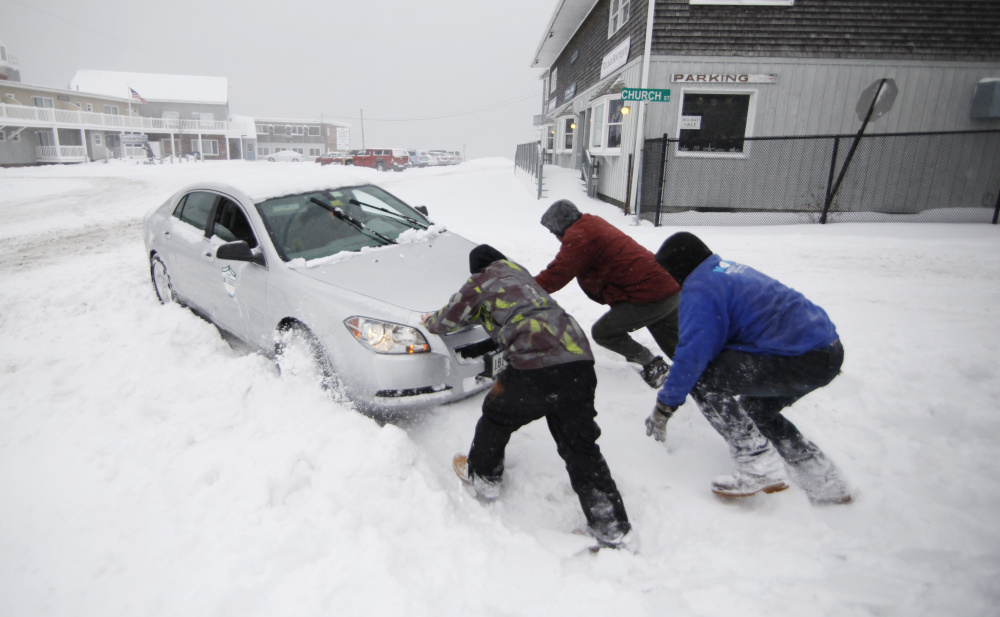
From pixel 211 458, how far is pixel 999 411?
16.3ft

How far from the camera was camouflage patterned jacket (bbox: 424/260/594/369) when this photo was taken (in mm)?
2508

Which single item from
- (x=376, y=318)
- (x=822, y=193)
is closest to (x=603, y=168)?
(x=822, y=193)

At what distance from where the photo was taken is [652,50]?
432 inches

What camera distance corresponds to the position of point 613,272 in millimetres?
3719

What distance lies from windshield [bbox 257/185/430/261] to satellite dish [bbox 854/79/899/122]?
35.4ft

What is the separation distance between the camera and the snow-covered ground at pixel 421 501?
85.7 inches

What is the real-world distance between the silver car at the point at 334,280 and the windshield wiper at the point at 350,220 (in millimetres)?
12

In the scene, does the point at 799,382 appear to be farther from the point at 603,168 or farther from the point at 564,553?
the point at 603,168

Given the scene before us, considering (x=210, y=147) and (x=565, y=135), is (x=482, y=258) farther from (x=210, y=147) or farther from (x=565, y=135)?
(x=210, y=147)

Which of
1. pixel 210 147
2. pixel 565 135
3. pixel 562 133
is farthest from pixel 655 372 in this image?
pixel 210 147

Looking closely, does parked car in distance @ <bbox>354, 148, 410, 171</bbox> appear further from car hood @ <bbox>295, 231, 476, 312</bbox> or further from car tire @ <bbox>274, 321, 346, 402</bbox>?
car tire @ <bbox>274, 321, 346, 402</bbox>

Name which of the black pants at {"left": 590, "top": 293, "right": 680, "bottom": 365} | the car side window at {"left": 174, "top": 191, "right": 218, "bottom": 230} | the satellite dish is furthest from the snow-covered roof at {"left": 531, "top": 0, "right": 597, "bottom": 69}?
the black pants at {"left": 590, "top": 293, "right": 680, "bottom": 365}

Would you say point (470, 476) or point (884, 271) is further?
point (884, 271)

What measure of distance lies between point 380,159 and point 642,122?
2559 centimetres
